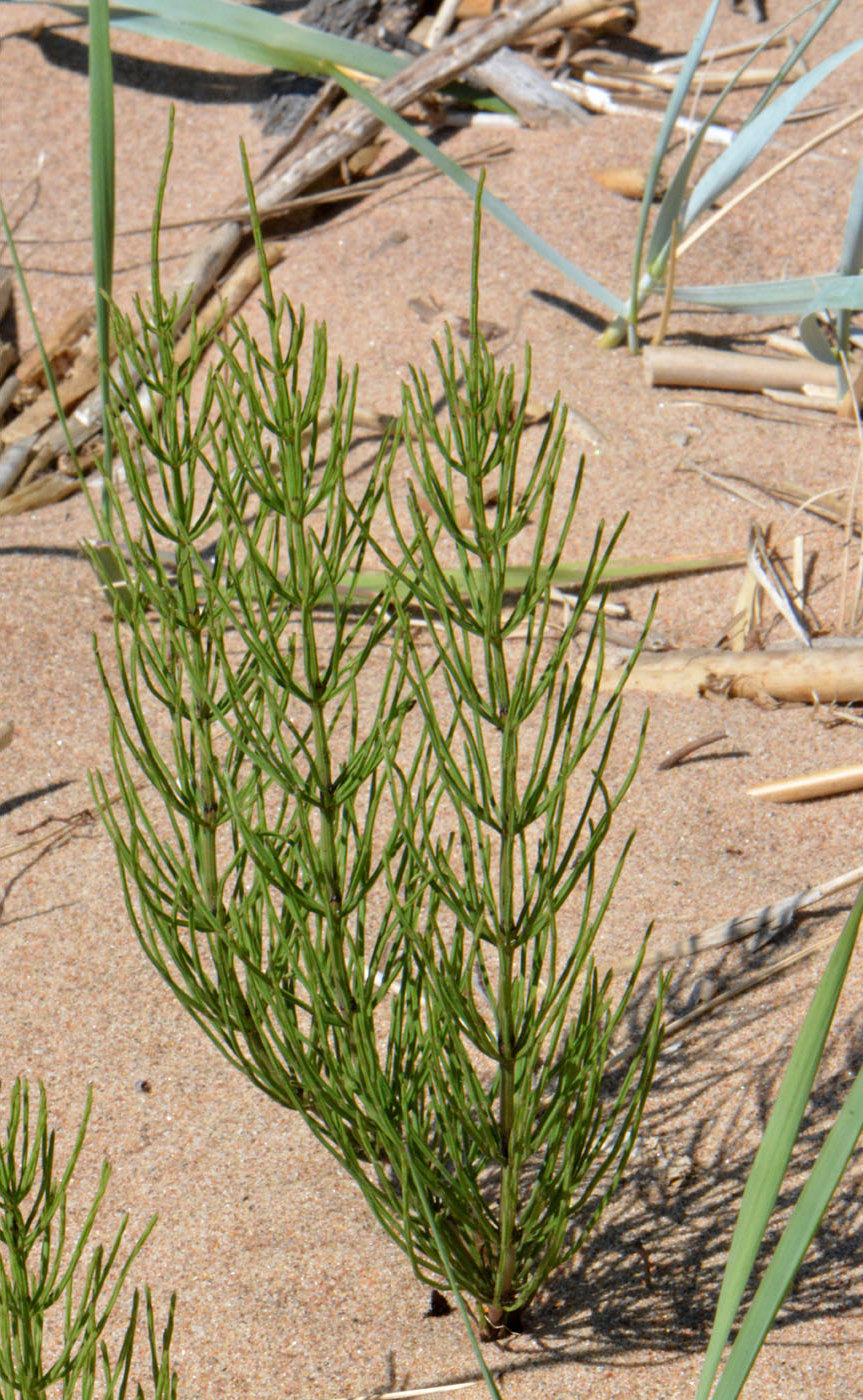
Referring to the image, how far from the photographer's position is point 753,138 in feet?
8.84

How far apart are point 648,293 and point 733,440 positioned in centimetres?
38

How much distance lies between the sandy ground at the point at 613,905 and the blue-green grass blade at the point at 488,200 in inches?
5.1

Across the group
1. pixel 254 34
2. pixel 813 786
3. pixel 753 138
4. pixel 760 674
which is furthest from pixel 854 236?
pixel 254 34

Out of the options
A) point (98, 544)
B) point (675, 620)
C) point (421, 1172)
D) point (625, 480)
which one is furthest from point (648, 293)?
point (421, 1172)

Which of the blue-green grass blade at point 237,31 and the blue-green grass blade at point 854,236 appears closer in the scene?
the blue-green grass blade at point 854,236

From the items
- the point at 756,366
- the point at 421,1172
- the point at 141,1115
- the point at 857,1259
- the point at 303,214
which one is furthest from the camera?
the point at 303,214

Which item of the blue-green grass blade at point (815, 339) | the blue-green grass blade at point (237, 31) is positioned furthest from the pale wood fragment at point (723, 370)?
the blue-green grass blade at point (237, 31)

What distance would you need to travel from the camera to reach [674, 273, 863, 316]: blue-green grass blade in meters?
2.42

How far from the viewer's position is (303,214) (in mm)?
3459

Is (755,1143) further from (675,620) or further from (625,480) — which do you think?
(625,480)

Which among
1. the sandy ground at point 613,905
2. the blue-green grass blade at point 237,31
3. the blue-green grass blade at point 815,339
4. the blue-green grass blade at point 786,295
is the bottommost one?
the sandy ground at point 613,905

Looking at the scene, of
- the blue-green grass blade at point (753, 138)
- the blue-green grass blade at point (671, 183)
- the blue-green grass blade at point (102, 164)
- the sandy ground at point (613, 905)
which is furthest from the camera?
the blue-green grass blade at point (671, 183)

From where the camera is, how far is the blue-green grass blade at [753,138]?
2570mm

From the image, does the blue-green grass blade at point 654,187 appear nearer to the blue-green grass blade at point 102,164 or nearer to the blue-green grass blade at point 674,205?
the blue-green grass blade at point 674,205
